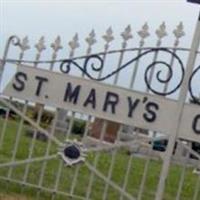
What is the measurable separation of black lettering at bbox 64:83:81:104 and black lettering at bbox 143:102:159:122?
67 cm

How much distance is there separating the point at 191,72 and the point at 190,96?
0.96ft

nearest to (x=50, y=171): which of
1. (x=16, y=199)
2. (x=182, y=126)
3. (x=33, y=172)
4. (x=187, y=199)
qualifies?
(x=33, y=172)

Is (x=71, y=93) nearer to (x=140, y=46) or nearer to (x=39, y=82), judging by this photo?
(x=39, y=82)

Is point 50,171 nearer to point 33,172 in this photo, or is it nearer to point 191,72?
point 33,172

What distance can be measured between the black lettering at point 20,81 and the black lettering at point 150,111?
4.01ft

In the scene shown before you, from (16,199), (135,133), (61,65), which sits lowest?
(16,199)

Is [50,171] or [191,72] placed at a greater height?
[191,72]

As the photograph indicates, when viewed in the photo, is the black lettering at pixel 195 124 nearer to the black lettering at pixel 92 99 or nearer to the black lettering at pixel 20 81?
the black lettering at pixel 92 99

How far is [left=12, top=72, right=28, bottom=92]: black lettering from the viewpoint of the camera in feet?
25.7

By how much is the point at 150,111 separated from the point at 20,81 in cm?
131

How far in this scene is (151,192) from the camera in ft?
33.3

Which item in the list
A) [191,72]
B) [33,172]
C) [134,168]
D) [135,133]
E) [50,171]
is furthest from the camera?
[134,168]

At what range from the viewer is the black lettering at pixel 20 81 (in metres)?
7.84

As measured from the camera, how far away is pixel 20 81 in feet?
25.8
